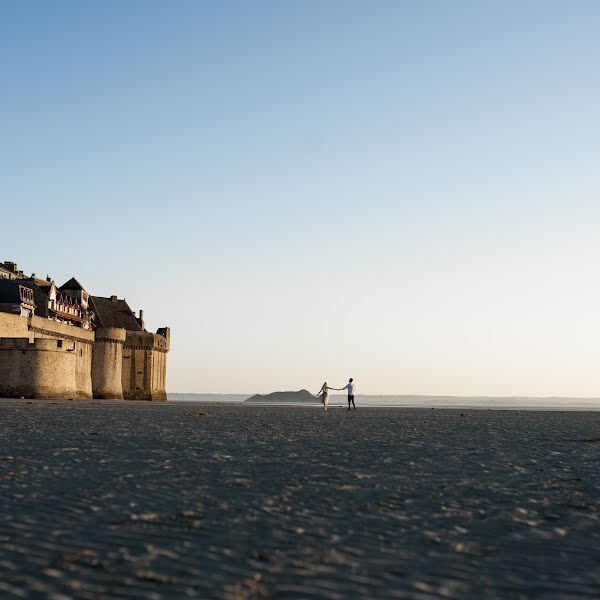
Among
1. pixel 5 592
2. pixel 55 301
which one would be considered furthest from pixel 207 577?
pixel 55 301

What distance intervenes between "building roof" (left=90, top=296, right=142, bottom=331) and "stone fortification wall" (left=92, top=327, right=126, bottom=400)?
11608 mm

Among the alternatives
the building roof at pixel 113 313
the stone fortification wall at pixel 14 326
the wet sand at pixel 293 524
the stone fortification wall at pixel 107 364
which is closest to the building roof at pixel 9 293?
the stone fortification wall at pixel 14 326

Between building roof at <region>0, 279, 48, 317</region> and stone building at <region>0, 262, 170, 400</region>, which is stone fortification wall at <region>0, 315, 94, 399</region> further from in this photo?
building roof at <region>0, 279, 48, 317</region>

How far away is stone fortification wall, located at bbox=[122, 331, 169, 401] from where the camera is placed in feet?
271

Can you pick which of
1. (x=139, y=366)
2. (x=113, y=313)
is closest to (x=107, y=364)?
(x=139, y=366)

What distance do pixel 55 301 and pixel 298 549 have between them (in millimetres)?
75221

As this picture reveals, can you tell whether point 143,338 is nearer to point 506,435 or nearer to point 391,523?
point 506,435

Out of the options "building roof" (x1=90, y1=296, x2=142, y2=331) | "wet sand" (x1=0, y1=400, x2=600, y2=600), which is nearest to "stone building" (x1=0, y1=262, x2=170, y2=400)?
"building roof" (x1=90, y1=296, x2=142, y2=331)

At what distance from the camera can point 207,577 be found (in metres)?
5.90

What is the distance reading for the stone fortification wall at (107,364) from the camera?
2968 inches

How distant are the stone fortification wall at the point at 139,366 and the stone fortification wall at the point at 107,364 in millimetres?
3474

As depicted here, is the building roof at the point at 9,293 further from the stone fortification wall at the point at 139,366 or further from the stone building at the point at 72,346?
the stone fortification wall at the point at 139,366

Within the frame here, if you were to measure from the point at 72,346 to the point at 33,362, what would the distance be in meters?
4.55

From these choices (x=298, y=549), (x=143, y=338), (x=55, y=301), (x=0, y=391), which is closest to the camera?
(x=298, y=549)
